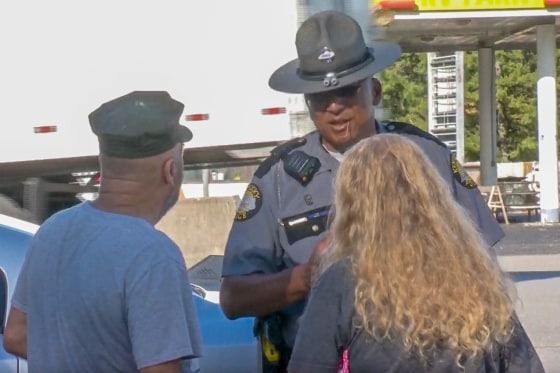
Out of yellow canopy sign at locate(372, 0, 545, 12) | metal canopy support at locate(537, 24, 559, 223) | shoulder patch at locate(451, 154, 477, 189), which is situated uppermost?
yellow canopy sign at locate(372, 0, 545, 12)

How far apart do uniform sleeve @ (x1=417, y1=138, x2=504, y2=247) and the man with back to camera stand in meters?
0.86

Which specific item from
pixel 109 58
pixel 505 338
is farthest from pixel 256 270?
pixel 109 58

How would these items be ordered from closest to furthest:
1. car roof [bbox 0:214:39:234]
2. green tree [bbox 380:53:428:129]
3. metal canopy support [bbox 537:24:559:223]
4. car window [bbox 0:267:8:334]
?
car window [bbox 0:267:8:334]
car roof [bbox 0:214:39:234]
metal canopy support [bbox 537:24:559:223]
green tree [bbox 380:53:428:129]

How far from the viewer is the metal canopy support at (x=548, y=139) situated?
2500 centimetres

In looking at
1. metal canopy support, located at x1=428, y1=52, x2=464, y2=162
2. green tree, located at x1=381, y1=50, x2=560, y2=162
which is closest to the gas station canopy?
metal canopy support, located at x1=428, y1=52, x2=464, y2=162

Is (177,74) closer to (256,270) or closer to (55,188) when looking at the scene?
(55,188)

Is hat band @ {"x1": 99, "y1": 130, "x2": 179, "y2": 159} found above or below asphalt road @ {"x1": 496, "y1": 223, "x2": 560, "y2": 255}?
above

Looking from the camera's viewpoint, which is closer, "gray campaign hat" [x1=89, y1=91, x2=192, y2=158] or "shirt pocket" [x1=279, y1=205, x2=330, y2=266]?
"gray campaign hat" [x1=89, y1=91, x2=192, y2=158]

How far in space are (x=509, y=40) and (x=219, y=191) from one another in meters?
8.31

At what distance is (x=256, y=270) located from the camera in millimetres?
3719

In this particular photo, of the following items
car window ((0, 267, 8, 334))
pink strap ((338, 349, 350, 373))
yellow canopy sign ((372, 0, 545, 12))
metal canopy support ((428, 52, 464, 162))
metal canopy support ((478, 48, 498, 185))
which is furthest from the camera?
metal canopy support ((428, 52, 464, 162))

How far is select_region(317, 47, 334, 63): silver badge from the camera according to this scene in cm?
380

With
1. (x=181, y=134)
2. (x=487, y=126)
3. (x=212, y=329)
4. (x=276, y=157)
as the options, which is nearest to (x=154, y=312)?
(x=181, y=134)

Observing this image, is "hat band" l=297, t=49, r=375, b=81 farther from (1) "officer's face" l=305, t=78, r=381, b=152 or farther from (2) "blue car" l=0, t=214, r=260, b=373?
(2) "blue car" l=0, t=214, r=260, b=373
